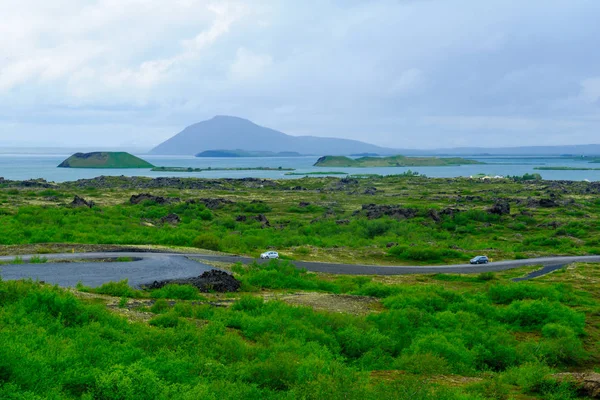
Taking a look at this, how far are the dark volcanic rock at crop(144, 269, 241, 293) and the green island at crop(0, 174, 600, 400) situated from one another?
3.54ft

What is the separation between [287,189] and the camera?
14850 centimetres

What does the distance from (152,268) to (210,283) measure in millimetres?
8767

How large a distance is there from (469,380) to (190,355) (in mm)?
10087

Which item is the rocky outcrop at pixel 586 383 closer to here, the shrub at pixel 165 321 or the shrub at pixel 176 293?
the shrub at pixel 165 321

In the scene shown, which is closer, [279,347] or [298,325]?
[279,347]

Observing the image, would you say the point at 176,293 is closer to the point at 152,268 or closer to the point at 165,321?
the point at 165,321

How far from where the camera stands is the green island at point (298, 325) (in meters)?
13.1

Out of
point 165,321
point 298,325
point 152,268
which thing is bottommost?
point 152,268

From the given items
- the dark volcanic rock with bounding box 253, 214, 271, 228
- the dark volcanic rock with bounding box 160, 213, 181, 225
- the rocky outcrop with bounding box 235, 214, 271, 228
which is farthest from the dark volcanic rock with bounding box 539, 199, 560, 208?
the dark volcanic rock with bounding box 160, 213, 181, 225

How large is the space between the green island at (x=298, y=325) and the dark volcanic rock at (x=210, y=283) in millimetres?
1078

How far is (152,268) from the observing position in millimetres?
39188

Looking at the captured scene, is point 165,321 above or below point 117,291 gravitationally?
above

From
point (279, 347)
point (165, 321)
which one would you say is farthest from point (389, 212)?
point (279, 347)

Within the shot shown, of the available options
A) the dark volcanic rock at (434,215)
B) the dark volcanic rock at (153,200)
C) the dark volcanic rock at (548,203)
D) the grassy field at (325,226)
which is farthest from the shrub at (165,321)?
the dark volcanic rock at (548,203)
